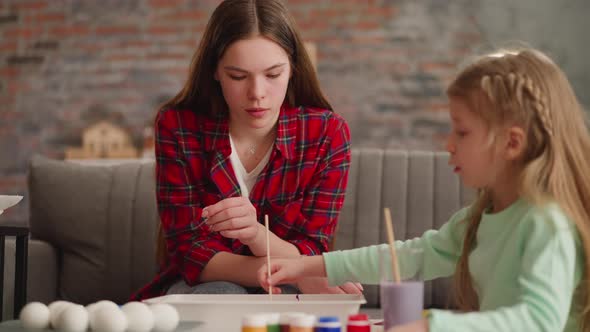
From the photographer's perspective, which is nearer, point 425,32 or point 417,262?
point 417,262

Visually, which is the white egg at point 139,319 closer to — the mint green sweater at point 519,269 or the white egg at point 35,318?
the white egg at point 35,318

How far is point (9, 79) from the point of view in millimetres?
5148

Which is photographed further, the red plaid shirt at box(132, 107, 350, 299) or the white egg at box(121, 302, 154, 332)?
the red plaid shirt at box(132, 107, 350, 299)

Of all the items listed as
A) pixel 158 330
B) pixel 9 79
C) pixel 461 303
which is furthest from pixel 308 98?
pixel 9 79

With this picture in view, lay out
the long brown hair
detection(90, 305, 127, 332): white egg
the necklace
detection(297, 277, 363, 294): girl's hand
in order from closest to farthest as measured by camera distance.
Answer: detection(90, 305, 127, 332): white egg → detection(297, 277, 363, 294): girl's hand → the long brown hair → the necklace

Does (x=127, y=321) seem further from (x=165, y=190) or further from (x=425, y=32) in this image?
(x=425, y=32)

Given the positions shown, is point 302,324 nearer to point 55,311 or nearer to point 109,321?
point 109,321

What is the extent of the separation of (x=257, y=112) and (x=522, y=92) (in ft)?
2.31

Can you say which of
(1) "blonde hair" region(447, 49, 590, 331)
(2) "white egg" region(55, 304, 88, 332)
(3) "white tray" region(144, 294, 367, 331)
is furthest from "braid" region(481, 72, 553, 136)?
(2) "white egg" region(55, 304, 88, 332)

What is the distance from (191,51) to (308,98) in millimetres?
3251

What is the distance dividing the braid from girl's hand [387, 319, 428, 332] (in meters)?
0.34

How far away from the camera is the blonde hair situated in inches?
41.3

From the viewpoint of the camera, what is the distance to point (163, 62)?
496 centimetres

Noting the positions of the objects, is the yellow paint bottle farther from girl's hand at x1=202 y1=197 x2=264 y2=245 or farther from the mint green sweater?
girl's hand at x1=202 y1=197 x2=264 y2=245
